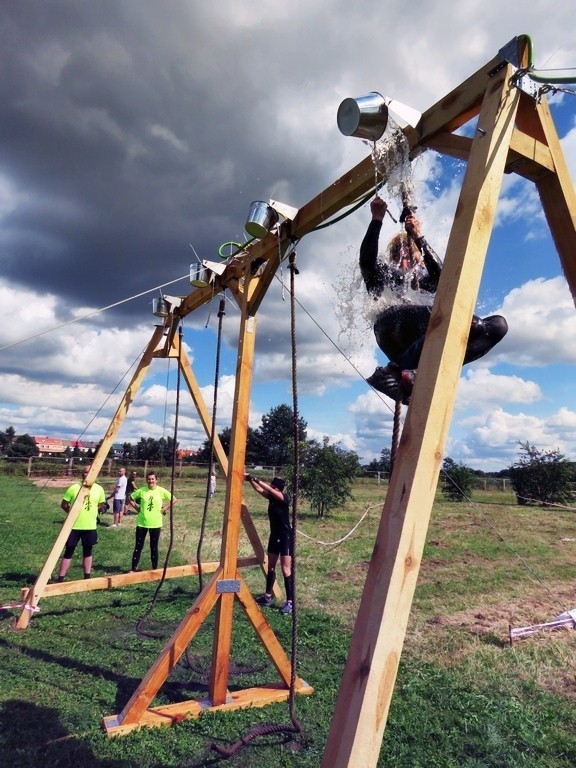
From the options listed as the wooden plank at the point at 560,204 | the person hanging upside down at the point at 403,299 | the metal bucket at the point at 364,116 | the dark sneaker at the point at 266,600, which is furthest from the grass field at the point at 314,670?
the metal bucket at the point at 364,116

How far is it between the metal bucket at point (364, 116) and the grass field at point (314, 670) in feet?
11.6

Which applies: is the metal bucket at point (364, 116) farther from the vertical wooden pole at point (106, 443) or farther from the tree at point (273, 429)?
the tree at point (273, 429)

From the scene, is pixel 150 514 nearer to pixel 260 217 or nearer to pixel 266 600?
pixel 266 600

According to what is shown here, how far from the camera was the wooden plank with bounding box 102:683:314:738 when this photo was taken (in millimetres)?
3570

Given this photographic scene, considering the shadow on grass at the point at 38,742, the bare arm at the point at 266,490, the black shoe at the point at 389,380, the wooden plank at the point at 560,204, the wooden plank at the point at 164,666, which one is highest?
the wooden plank at the point at 560,204

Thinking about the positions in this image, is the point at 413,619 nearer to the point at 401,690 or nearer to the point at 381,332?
the point at 401,690

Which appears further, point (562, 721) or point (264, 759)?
point (562, 721)

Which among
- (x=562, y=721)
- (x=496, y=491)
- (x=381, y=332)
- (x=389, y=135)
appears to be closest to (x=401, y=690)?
(x=562, y=721)

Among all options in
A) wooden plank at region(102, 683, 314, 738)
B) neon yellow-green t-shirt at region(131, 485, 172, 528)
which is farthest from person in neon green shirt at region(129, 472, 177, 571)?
wooden plank at region(102, 683, 314, 738)

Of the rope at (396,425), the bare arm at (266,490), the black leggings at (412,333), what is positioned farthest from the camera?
the bare arm at (266,490)

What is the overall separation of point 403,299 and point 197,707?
10.7 feet

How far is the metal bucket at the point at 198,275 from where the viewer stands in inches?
189

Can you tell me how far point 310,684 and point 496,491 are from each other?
27.5 metres

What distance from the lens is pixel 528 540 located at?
1209 cm
